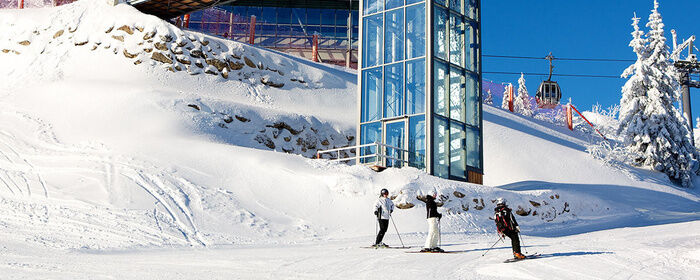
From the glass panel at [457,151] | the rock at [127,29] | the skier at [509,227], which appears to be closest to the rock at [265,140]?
the glass panel at [457,151]

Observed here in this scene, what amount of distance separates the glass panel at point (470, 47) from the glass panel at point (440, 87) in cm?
129

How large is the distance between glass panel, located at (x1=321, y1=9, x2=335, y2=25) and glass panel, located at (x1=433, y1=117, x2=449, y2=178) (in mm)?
29731

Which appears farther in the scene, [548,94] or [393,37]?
[548,94]

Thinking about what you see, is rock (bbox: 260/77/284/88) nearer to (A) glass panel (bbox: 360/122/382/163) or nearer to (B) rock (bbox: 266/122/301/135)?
(B) rock (bbox: 266/122/301/135)

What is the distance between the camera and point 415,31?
26.3m

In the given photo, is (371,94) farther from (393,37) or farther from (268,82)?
(268,82)

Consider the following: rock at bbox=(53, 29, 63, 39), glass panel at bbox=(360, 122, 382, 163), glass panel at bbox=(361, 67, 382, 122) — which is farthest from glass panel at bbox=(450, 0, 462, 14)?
rock at bbox=(53, 29, 63, 39)

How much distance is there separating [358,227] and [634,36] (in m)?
22.7

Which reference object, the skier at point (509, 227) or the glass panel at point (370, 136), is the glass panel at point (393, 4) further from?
the skier at point (509, 227)

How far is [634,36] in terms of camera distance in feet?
120

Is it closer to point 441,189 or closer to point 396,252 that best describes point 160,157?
point 441,189

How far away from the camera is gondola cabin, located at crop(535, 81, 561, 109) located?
42625 millimetres

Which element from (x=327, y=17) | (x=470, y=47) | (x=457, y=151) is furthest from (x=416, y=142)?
(x=327, y=17)

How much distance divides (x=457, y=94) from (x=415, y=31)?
261 centimetres
